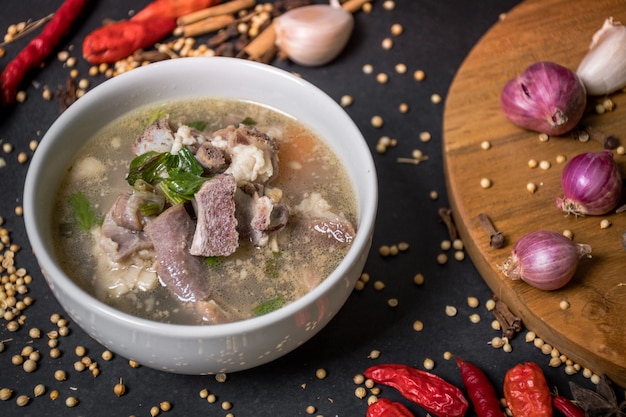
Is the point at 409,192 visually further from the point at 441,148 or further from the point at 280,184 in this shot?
the point at 280,184

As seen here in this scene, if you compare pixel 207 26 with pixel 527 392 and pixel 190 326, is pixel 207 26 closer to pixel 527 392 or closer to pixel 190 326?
pixel 190 326

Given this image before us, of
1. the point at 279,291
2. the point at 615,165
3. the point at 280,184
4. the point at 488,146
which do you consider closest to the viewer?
the point at 279,291

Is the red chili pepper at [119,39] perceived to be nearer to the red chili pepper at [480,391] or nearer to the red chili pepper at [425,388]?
the red chili pepper at [425,388]

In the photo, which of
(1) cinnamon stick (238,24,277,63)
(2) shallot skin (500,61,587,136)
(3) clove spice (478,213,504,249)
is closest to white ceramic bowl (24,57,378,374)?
(3) clove spice (478,213,504,249)

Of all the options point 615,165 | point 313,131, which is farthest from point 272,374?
point 615,165

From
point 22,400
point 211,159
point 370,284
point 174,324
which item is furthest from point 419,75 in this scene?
point 22,400

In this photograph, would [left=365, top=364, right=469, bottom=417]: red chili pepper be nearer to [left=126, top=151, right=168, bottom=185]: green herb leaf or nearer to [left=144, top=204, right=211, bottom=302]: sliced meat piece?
[left=144, top=204, right=211, bottom=302]: sliced meat piece

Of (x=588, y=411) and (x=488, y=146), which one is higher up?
(x=488, y=146)
